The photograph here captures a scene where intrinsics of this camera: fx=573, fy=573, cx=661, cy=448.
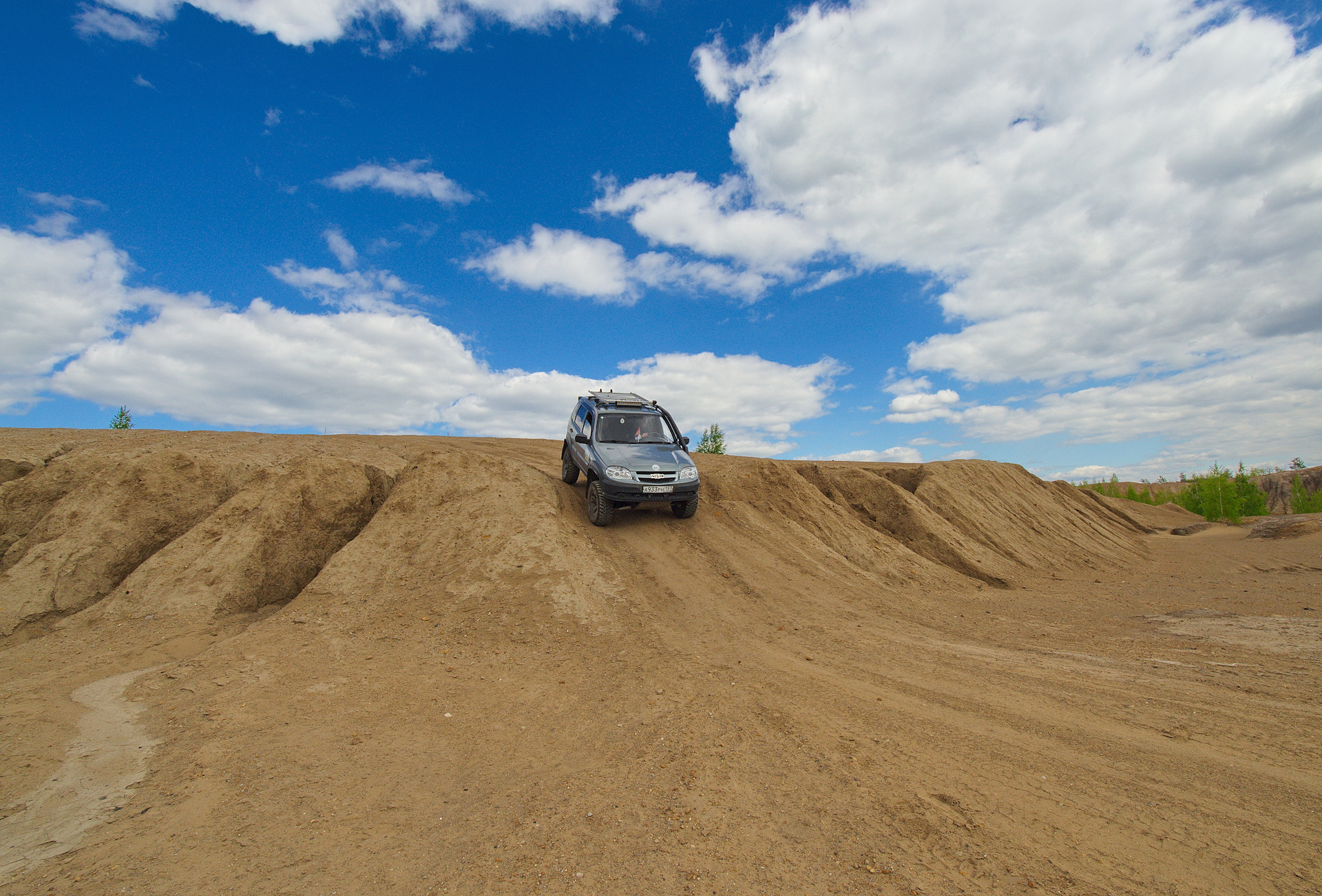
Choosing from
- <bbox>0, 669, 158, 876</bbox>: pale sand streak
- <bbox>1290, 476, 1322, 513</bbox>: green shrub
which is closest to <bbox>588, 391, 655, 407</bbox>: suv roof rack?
<bbox>0, 669, 158, 876</bbox>: pale sand streak

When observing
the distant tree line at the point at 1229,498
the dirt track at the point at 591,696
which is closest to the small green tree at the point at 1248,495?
the distant tree line at the point at 1229,498

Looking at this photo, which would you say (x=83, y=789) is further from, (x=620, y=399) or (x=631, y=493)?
(x=620, y=399)

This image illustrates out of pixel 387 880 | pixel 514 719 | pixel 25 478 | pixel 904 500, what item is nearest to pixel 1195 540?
pixel 904 500

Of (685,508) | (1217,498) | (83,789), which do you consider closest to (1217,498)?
(1217,498)

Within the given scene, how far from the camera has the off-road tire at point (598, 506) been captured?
11.2 m

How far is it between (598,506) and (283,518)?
19.0 feet

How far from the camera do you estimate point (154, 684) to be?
22.9ft

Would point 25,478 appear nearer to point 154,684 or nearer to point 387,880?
point 154,684

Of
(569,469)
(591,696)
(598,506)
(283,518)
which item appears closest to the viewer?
(591,696)

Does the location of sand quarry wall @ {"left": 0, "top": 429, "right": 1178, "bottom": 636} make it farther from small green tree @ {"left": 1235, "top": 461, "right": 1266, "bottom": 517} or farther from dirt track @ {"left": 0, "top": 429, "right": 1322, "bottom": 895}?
small green tree @ {"left": 1235, "top": 461, "right": 1266, "bottom": 517}

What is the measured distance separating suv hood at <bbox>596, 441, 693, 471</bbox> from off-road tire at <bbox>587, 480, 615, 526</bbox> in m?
0.58

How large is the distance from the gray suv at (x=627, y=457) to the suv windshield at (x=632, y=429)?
Result: 1 cm

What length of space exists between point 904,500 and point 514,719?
12778 millimetres

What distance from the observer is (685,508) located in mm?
12141
